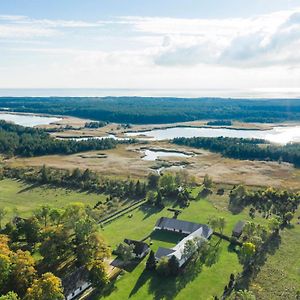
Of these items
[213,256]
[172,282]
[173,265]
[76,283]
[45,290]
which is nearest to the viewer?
[45,290]

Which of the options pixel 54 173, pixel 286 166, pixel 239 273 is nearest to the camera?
pixel 239 273

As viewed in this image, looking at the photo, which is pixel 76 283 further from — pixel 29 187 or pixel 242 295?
pixel 29 187

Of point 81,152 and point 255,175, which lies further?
point 81,152

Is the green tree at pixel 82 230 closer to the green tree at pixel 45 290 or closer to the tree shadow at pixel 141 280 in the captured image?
the tree shadow at pixel 141 280

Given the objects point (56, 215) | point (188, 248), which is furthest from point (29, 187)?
point (188, 248)

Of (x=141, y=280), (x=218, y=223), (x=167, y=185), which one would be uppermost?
(x=167, y=185)

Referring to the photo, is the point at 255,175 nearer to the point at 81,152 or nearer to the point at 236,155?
the point at 236,155

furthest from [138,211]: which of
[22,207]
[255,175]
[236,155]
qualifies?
[236,155]
